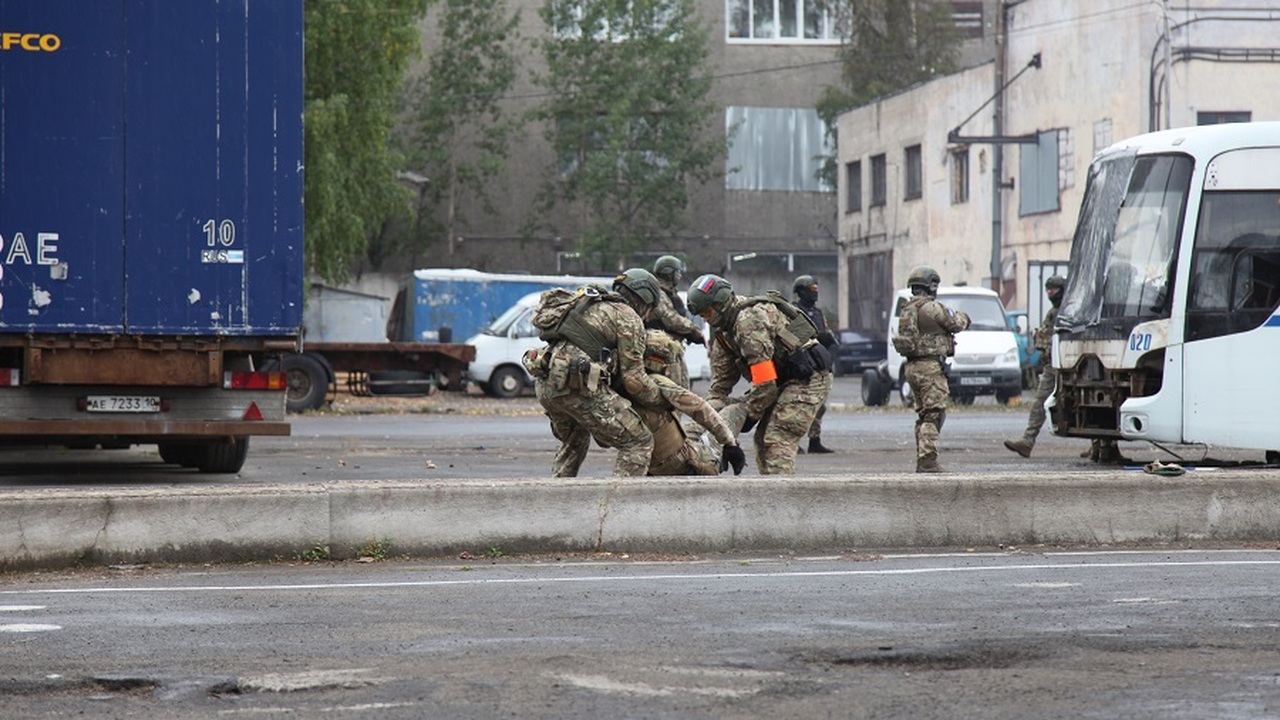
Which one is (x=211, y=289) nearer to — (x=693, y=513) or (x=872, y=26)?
(x=693, y=513)

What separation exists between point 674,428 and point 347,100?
21.4 metres

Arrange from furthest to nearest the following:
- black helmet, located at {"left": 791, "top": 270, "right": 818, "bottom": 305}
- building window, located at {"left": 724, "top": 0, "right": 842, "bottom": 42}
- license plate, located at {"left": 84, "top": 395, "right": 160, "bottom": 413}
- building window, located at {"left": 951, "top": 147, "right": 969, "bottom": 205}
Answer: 1. building window, located at {"left": 724, "top": 0, "right": 842, "bottom": 42}
2. building window, located at {"left": 951, "top": 147, "right": 969, "bottom": 205}
3. black helmet, located at {"left": 791, "top": 270, "right": 818, "bottom": 305}
4. license plate, located at {"left": 84, "top": 395, "right": 160, "bottom": 413}

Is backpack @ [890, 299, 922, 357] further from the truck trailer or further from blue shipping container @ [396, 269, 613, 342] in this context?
blue shipping container @ [396, 269, 613, 342]

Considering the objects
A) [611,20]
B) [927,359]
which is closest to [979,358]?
[927,359]

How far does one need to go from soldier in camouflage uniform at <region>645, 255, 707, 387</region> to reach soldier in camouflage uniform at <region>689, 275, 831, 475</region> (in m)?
0.34

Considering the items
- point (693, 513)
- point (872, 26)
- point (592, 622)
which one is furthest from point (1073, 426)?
point (872, 26)

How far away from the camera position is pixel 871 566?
9.86 meters

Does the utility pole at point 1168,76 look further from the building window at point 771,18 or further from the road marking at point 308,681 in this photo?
the road marking at point 308,681

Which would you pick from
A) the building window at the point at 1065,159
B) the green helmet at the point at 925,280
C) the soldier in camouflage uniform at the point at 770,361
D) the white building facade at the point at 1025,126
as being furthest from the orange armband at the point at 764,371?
the building window at the point at 1065,159

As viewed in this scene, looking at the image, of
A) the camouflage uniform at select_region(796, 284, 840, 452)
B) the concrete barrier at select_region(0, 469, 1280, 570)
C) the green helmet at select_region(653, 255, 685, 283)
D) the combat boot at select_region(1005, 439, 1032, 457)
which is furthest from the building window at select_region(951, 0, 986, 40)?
the concrete barrier at select_region(0, 469, 1280, 570)

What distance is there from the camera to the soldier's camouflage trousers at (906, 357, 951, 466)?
15.6 meters

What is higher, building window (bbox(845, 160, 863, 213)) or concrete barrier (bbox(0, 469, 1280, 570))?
building window (bbox(845, 160, 863, 213))

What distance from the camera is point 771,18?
55062mm

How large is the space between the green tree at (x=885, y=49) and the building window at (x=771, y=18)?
83cm
